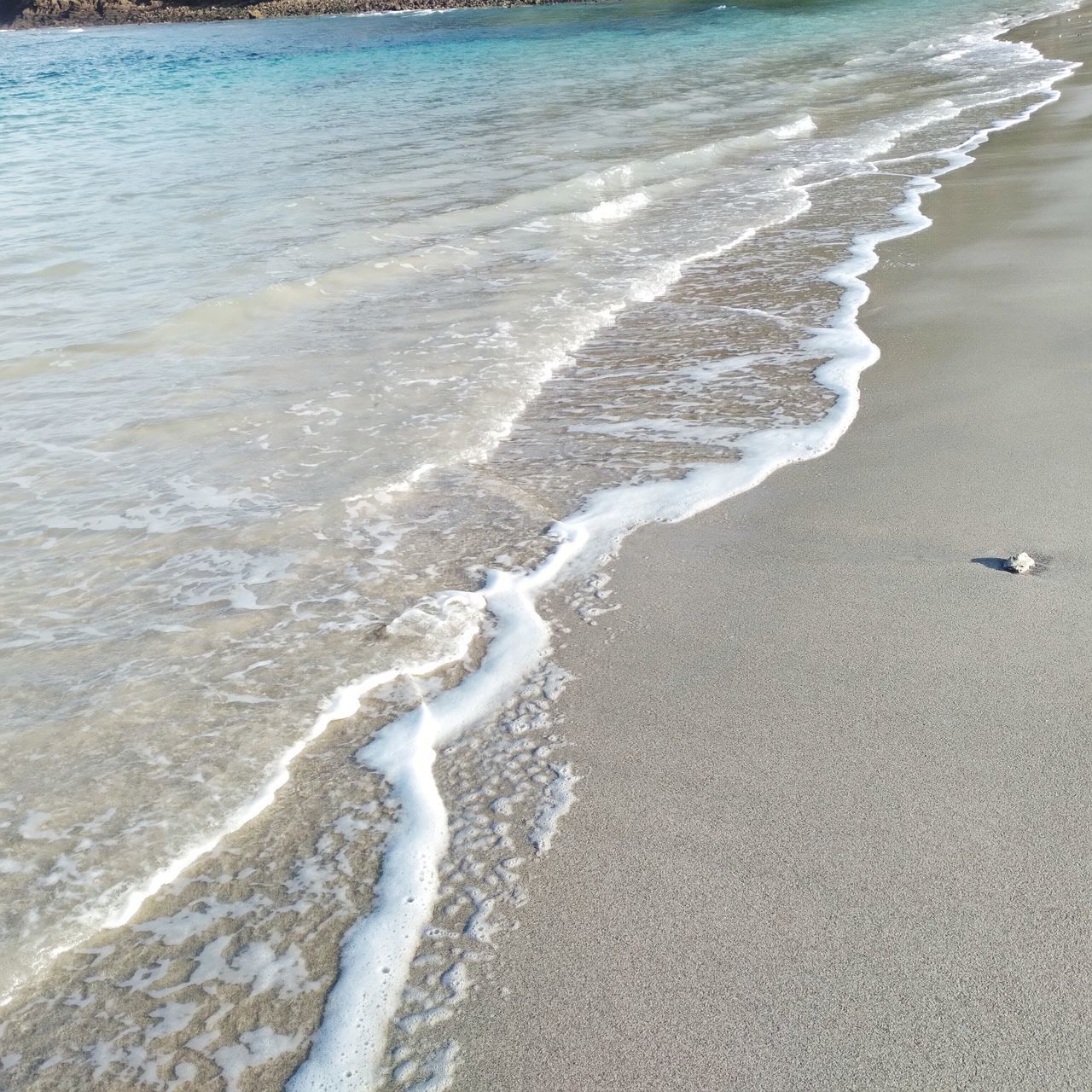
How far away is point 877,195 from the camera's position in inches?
406

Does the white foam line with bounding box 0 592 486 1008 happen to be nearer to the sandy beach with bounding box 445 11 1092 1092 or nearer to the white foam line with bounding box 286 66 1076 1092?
the white foam line with bounding box 286 66 1076 1092

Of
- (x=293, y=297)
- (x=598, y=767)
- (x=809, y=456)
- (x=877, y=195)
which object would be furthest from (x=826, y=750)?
(x=877, y=195)

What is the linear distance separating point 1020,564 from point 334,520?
2.53 metres

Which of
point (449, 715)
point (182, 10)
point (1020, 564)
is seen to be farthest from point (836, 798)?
point (182, 10)

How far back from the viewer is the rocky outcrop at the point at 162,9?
70.4m

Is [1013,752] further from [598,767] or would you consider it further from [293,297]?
[293,297]

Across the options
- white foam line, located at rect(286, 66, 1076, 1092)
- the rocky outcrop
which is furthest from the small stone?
the rocky outcrop

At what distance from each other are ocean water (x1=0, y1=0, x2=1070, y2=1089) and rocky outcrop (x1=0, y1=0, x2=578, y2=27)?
65.1 metres

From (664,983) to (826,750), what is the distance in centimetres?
87

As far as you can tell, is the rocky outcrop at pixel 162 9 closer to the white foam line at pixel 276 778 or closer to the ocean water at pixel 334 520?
the ocean water at pixel 334 520

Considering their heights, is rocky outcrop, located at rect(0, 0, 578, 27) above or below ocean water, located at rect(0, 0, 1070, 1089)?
above

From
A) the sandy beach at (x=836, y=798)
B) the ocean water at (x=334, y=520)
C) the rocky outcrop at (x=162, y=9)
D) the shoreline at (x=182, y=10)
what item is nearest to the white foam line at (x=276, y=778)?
the ocean water at (x=334, y=520)

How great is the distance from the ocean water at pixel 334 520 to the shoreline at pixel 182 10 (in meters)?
63.5

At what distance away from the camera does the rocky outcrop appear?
70375mm
